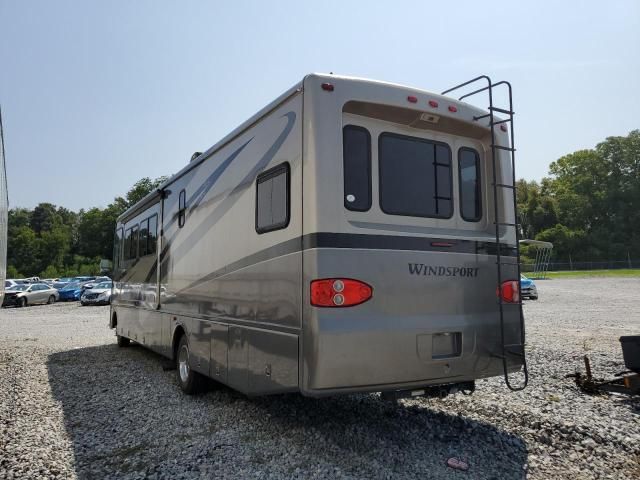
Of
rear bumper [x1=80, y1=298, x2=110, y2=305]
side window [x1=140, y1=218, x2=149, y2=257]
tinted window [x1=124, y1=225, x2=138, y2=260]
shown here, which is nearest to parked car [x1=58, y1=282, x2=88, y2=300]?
rear bumper [x1=80, y1=298, x2=110, y2=305]

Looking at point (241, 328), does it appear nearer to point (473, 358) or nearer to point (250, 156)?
point (250, 156)

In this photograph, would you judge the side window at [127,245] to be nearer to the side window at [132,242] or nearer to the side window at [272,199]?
the side window at [132,242]

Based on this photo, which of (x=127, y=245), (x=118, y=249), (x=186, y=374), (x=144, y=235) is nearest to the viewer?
(x=186, y=374)

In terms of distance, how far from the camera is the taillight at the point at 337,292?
3889 mm

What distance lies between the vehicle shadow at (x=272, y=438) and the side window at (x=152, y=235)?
8.52 ft

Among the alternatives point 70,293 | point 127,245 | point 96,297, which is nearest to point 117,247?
point 127,245

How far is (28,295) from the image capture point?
27531 mm

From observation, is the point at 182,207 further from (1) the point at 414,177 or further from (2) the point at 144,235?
(1) the point at 414,177

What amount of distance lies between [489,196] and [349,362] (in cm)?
243

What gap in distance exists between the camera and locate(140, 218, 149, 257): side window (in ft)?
29.9

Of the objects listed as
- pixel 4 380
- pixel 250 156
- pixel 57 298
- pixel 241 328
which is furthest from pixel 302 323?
pixel 57 298

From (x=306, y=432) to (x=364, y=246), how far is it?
6.74 ft

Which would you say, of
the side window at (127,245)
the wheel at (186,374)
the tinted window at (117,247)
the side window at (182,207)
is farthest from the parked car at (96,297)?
the wheel at (186,374)

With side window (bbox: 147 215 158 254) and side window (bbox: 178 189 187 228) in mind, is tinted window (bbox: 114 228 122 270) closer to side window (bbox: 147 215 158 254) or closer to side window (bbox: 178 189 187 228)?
side window (bbox: 147 215 158 254)
